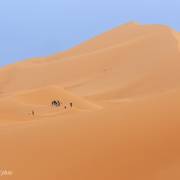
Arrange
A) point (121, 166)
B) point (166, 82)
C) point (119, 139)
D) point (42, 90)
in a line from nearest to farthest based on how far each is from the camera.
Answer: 1. point (121, 166)
2. point (119, 139)
3. point (42, 90)
4. point (166, 82)

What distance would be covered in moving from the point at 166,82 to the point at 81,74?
7.07m

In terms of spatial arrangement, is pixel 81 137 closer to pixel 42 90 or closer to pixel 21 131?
pixel 21 131

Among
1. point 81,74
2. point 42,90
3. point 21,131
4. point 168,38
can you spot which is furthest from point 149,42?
point 21,131

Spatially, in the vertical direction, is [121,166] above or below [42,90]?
below

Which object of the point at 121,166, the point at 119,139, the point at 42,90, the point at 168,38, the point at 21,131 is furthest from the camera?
the point at 168,38

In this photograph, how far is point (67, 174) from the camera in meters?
4.43

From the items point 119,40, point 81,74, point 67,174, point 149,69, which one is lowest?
point 67,174

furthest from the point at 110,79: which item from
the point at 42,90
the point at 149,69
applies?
the point at 42,90

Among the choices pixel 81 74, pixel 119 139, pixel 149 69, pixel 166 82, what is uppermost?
pixel 81 74

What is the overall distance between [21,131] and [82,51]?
992 inches

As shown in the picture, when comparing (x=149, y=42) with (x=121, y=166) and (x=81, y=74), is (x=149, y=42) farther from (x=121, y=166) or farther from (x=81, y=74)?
(x=121, y=166)

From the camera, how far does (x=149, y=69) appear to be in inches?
814

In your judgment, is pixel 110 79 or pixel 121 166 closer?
pixel 121 166

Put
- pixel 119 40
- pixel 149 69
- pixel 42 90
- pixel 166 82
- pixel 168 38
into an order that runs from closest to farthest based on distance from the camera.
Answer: pixel 42 90, pixel 166 82, pixel 149 69, pixel 168 38, pixel 119 40
